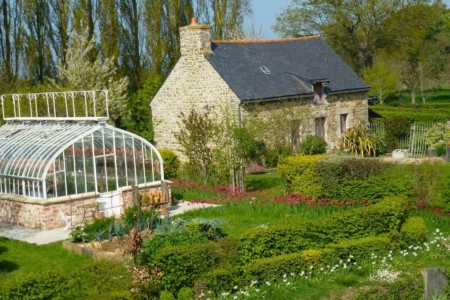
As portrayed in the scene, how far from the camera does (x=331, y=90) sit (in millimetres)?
31516

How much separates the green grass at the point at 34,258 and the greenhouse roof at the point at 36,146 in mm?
2586

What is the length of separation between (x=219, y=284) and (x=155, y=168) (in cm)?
966

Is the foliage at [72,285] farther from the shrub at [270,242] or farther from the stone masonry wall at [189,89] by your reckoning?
the stone masonry wall at [189,89]

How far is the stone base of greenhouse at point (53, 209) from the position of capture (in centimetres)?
1845

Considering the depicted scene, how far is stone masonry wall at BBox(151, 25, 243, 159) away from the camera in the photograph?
29203mm

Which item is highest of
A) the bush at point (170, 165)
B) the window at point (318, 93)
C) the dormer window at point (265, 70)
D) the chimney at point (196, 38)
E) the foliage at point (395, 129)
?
the chimney at point (196, 38)

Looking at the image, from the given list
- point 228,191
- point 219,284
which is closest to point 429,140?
point 228,191

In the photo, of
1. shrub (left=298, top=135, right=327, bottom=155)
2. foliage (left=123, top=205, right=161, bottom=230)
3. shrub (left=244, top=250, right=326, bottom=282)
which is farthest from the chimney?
shrub (left=244, top=250, right=326, bottom=282)

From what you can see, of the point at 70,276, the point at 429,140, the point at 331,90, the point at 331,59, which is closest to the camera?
the point at 70,276

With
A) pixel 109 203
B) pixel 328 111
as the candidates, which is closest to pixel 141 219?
pixel 109 203

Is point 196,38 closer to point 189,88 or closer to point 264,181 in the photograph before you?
point 189,88

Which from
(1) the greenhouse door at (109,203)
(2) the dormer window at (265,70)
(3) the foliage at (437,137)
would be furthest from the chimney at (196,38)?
(1) the greenhouse door at (109,203)

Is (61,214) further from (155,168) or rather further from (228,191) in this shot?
(228,191)

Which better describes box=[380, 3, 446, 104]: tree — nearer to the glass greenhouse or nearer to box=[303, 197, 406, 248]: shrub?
the glass greenhouse
